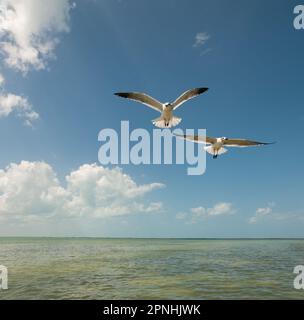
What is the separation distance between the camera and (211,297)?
802 inches

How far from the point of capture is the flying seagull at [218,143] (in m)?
22.1

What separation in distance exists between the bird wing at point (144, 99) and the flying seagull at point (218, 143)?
238 cm

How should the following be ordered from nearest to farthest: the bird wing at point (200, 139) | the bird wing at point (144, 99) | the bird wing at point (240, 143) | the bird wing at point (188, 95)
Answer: the bird wing at point (188, 95), the bird wing at point (144, 99), the bird wing at point (200, 139), the bird wing at point (240, 143)

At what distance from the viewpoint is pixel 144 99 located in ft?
64.6

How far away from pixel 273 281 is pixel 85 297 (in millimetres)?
11541

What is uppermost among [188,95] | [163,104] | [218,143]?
[188,95]

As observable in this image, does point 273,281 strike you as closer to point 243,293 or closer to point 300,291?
point 300,291

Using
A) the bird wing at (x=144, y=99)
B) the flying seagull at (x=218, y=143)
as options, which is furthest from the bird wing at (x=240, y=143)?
the bird wing at (x=144, y=99)

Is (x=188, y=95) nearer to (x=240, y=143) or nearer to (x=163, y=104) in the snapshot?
(x=163, y=104)

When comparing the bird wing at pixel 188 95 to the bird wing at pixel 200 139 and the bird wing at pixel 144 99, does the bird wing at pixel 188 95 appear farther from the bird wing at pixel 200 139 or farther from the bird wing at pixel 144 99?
the bird wing at pixel 200 139

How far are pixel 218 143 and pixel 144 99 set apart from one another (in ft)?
16.5

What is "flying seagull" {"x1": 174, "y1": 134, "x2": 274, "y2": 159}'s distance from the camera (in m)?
22.1

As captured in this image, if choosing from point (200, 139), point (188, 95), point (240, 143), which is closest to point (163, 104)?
point (188, 95)
